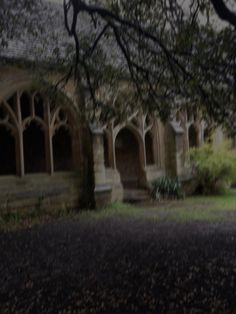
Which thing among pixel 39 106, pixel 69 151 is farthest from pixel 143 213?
pixel 69 151

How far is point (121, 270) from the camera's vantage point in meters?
5.60

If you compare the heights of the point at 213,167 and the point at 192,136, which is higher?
the point at 192,136

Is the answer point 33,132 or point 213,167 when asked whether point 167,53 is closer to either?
point 213,167

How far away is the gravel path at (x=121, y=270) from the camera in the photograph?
4.31 metres

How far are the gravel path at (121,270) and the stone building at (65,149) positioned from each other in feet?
9.31

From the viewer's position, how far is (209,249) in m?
6.64

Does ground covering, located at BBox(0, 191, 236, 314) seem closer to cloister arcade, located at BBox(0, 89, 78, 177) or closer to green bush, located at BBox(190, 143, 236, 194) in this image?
cloister arcade, located at BBox(0, 89, 78, 177)

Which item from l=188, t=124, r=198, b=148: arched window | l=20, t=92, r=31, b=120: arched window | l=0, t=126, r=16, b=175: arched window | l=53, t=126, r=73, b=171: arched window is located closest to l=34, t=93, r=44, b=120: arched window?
l=20, t=92, r=31, b=120: arched window

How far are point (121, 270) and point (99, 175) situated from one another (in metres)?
7.05

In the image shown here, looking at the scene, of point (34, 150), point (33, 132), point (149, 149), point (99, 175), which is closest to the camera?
point (99, 175)

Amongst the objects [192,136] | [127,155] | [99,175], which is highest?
[192,136]

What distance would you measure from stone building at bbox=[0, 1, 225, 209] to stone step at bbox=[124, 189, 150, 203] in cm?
4

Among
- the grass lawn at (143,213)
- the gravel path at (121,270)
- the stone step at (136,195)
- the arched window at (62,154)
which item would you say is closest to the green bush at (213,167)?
the grass lawn at (143,213)

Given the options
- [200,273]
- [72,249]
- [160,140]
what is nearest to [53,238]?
[72,249]
